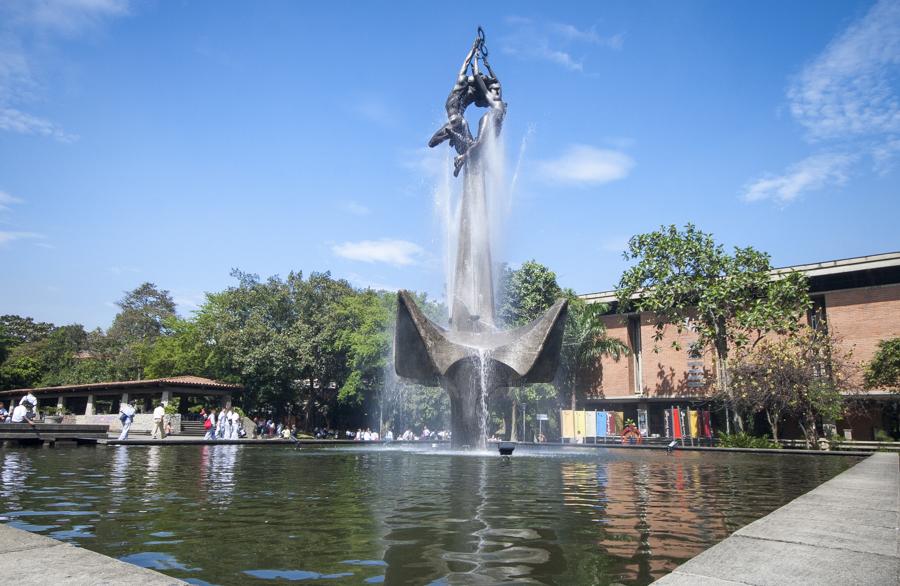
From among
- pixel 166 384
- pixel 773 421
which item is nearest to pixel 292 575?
pixel 773 421

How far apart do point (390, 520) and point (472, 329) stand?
1349 centimetres

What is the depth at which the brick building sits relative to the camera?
35.3 metres

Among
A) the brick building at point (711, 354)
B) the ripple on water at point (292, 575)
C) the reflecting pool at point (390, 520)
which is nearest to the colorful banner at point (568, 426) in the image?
the brick building at point (711, 354)

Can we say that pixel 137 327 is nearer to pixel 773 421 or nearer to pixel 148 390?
pixel 148 390

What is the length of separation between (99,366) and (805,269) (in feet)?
202

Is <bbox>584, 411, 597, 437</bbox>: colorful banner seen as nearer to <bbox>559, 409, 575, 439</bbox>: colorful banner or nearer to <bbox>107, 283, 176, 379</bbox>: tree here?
<bbox>559, 409, 575, 439</bbox>: colorful banner

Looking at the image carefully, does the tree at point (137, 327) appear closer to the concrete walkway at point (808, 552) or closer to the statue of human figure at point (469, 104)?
the statue of human figure at point (469, 104)

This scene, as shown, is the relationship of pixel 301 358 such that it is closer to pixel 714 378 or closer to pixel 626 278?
pixel 626 278

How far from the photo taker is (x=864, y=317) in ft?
118

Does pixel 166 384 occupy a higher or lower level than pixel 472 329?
lower

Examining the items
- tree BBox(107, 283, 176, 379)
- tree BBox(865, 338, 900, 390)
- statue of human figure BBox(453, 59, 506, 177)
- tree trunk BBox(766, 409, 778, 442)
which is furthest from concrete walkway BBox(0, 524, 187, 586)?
tree BBox(107, 283, 176, 379)

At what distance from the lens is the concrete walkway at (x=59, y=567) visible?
2.82 meters

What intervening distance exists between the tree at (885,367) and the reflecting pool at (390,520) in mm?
26246

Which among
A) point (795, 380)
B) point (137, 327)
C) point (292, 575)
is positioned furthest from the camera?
point (137, 327)
